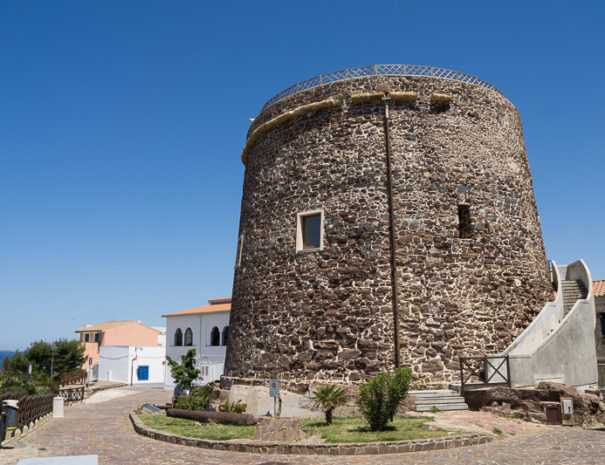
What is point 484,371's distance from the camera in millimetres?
12859

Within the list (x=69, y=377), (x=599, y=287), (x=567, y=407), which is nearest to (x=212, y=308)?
(x=69, y=377)

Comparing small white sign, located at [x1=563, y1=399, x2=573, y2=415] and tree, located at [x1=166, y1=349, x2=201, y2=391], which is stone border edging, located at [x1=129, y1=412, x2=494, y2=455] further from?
tree, located at [x1=166, y1=349, x2=201, y2=391]

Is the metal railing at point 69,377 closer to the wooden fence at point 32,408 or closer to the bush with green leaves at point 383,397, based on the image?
the wooden fence at point 32,408

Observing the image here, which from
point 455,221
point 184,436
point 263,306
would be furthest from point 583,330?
point 184,436

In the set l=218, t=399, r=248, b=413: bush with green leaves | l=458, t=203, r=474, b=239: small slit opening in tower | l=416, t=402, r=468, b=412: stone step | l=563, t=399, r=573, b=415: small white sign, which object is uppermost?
l=458, t=203, r=474, b=239: small slit opening in tower

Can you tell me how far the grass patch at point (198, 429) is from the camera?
1095 cm

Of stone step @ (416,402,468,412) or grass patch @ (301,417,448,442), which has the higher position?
stone step @ (416,402,468,412)

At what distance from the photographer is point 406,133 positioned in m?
14.6

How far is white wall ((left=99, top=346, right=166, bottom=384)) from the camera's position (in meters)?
41.1

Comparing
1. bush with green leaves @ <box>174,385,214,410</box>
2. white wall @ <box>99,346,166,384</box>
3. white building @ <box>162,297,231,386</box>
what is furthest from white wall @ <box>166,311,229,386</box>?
bush with green leaves @ <box>174,385,214,410</box>

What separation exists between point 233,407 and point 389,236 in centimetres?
632

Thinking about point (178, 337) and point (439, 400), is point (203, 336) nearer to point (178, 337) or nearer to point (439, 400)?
point (178, 337)

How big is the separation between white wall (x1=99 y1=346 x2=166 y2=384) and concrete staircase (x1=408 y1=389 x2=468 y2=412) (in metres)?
32.8

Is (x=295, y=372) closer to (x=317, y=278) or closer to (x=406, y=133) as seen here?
(x=317, y=278)
